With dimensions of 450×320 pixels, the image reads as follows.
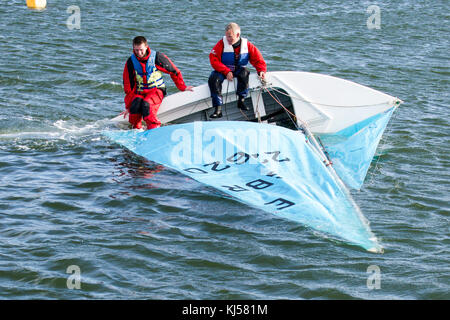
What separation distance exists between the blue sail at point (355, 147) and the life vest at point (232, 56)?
1.33m

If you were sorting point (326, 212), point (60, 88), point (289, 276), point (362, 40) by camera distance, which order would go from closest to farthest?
point (289, 276)
point (326, 212)
point (60, 88)
point (362, 40)

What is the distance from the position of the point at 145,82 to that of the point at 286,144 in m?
2.06

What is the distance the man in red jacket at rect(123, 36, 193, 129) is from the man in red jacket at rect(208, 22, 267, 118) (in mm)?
467

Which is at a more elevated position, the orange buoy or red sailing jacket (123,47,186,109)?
the orange buoy

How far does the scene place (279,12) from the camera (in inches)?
619

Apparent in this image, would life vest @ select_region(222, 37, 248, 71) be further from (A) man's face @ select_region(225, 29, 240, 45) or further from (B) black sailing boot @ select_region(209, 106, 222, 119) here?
(B) black sailing boot @ select_region(209, 106, 222, 119)

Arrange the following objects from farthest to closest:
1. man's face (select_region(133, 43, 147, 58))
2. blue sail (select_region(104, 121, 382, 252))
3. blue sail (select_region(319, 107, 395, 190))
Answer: man's face (select_region(133, 43, 147, 58))
blue sail (select_region(319, 107, 395, 190))
blue sail (select_region(104, 121, 382, 252))

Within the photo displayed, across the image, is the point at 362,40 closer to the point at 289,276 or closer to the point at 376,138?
the point at 376,138

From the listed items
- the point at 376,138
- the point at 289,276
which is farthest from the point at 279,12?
the point at 289,276

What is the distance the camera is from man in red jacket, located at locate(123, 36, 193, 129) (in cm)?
744

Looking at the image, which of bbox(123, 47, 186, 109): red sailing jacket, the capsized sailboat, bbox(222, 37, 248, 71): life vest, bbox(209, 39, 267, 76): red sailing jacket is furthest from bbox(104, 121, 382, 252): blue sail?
bbox(222, 37, 248, 71): life vest

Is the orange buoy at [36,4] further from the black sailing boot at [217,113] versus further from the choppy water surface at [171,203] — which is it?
the black sailing boot at [217,113]
